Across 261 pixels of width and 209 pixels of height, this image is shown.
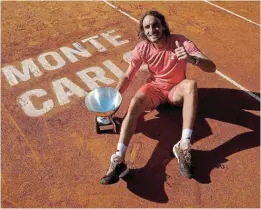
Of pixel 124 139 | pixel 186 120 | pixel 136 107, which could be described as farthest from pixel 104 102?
pixel 186 120

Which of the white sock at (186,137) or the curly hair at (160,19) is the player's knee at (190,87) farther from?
the curly hair at (160,19)

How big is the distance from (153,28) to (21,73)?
330cm

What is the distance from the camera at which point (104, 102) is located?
4.93 meters

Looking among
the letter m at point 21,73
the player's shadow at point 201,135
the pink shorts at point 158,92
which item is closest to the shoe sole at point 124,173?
the player's shadow at point 201,135

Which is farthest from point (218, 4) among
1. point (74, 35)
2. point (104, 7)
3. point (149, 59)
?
point (149, 59)

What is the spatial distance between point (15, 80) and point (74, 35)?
214 cm

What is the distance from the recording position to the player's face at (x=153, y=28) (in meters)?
4.69

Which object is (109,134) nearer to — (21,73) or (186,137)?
(186,137)

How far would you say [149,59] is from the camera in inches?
195

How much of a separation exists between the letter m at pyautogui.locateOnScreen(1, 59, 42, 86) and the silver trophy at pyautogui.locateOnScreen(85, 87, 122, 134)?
2179 mm

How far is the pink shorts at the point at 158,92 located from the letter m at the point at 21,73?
2.72m

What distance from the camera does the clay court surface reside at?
4.41 meters

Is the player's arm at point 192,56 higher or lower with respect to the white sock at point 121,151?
higher

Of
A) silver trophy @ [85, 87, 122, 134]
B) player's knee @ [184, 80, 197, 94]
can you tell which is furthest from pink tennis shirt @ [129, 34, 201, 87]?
silver trophy @ [85, 87, 122, 134]
